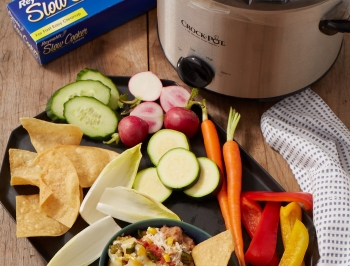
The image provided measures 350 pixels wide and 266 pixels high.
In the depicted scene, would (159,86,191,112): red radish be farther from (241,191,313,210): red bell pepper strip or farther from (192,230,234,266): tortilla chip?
(192,230,234,266): tortilla chip

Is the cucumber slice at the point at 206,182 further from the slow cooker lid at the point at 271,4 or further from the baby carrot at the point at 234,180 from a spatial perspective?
the slow cooker lid at the point at 271,4

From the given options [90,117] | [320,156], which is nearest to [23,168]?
[90,117]

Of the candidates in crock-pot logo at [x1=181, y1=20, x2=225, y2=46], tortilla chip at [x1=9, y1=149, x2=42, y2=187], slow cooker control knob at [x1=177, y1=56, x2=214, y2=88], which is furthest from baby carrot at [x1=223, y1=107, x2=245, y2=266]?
tortilla chip at [x1=9, y1=149, x2=42, y2=187]

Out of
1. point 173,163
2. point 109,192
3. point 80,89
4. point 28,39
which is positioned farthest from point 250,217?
point 28,39

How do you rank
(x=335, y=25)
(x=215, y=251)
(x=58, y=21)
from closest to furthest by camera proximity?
(x=215, y=251) → (x=335, y=25) → (x=58, y=21)

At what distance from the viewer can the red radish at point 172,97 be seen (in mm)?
1509

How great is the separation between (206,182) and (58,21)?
650mm

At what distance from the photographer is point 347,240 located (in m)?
1.29

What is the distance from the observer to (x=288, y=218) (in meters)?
1.30

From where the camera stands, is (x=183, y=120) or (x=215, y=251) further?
(x=183, y=120)

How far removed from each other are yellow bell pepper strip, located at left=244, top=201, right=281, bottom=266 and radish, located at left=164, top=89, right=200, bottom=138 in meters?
0.28

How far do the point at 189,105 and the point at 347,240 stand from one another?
0.53 metres

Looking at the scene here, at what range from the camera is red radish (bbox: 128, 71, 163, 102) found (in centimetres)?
152

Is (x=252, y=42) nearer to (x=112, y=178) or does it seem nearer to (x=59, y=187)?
(x=112, y=178)
